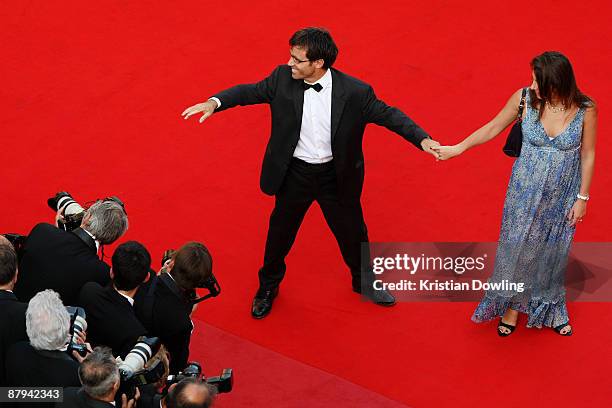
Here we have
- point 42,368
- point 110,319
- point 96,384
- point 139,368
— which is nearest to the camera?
point 96,384

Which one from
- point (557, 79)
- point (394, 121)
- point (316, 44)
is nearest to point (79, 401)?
point (316, 44)

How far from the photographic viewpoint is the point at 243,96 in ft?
15.1

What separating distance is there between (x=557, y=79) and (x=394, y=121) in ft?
2.73

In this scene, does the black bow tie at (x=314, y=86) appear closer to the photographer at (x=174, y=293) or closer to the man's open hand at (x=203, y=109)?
the man's open hand at (x=203, y=109)

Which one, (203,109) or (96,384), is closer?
(96,384)

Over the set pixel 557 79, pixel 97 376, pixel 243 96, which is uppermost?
pixel 557 79

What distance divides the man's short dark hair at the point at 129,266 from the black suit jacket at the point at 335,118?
3.32 feet

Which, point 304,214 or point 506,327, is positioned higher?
point 304,214

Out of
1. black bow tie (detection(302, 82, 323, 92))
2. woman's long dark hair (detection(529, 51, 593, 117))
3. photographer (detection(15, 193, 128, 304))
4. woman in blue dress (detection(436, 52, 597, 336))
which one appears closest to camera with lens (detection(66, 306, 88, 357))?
photographer (detection(15, 193, 128, 304))

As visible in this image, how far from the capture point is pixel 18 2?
7148mm

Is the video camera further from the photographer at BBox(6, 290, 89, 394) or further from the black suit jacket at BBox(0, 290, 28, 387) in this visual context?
the photographer at BBox(6, 290, 89, 394)

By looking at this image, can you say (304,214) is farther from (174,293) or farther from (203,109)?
(174,293)

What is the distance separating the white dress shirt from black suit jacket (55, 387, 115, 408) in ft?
5.70

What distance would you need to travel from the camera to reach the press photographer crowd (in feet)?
11.3
